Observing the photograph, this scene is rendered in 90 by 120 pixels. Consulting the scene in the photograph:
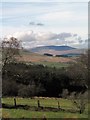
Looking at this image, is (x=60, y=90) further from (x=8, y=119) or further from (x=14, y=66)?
(x=8, y=119)

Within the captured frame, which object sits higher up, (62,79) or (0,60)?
(0,60)

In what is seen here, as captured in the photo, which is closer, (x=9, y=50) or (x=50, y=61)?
(x=9, y=50)

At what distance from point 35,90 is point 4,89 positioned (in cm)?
417

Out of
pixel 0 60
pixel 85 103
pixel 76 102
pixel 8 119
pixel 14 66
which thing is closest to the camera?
pixel 8 119

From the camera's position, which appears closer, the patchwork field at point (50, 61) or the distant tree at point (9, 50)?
the distant tree at point (9, 50)

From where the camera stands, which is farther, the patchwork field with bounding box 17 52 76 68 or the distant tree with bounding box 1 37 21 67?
the patchwork field with bounding box 17 52 76 68

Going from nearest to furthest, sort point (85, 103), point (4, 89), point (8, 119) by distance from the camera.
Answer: point (8, 119)
point (85, 103)
point (4, 89)

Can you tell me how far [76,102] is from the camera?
23.5 m

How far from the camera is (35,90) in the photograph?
32.5 meters

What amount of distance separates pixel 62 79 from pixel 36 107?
1168 centimetres

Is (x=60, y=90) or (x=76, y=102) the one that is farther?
(x=60, y=90)

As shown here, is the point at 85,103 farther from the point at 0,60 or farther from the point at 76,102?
the point at 0,60

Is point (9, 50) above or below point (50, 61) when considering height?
above

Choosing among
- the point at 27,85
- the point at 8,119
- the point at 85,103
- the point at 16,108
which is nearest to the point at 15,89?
the point at 27,85
